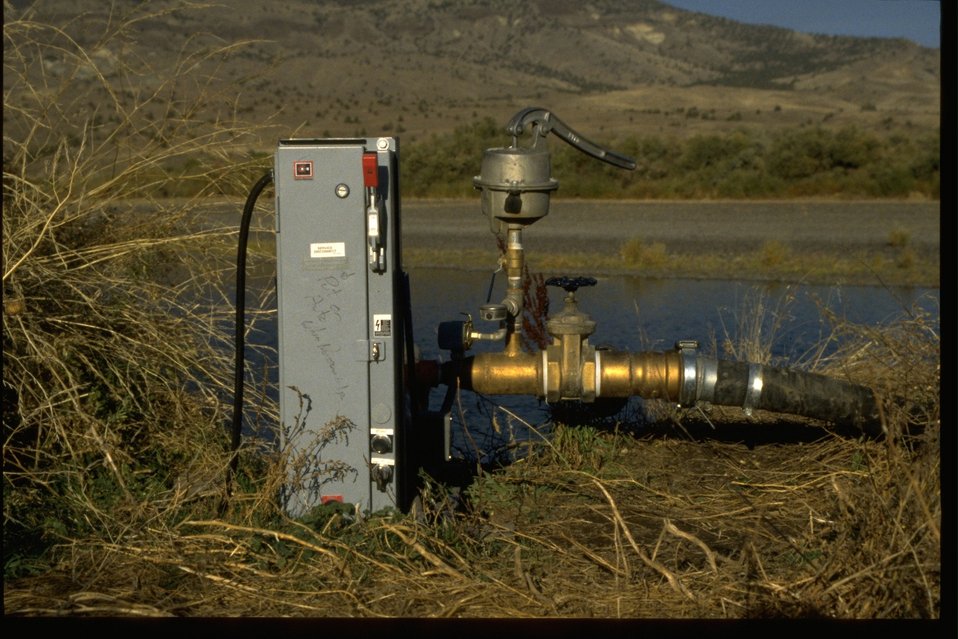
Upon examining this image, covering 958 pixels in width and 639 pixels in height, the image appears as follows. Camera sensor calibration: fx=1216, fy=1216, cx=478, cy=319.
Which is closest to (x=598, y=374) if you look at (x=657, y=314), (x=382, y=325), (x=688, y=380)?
(x=688, y=380)

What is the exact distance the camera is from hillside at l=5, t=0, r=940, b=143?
179 ft

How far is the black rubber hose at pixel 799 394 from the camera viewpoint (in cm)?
532

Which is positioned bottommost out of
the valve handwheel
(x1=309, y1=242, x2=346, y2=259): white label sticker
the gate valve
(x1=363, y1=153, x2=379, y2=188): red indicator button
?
the gate valve

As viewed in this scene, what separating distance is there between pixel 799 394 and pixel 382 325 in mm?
1932

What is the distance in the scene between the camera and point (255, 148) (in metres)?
6.86

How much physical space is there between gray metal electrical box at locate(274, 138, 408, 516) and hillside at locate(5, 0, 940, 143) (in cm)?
3908

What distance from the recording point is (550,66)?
91.5 metres

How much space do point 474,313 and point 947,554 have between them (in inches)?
342

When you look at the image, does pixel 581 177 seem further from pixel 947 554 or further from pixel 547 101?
pixel 547 101

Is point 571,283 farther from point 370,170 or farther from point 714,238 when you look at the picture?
point 714,238

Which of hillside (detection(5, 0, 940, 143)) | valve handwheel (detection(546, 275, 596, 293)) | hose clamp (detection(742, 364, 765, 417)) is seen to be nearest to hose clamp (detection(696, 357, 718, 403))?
hose clamp (detection(742, 364, 765, 417))

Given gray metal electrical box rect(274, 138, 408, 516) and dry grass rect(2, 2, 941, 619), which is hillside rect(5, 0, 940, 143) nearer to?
dry grass rect(2, 2, 941, 619)

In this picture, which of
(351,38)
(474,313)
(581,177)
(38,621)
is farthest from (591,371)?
(351,38)

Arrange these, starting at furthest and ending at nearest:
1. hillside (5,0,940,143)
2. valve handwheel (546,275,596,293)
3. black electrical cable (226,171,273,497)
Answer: hillside (5,0,940,143)
valve handwheel (546,275,596,293)
black electrical cable (226,171,273,497)
